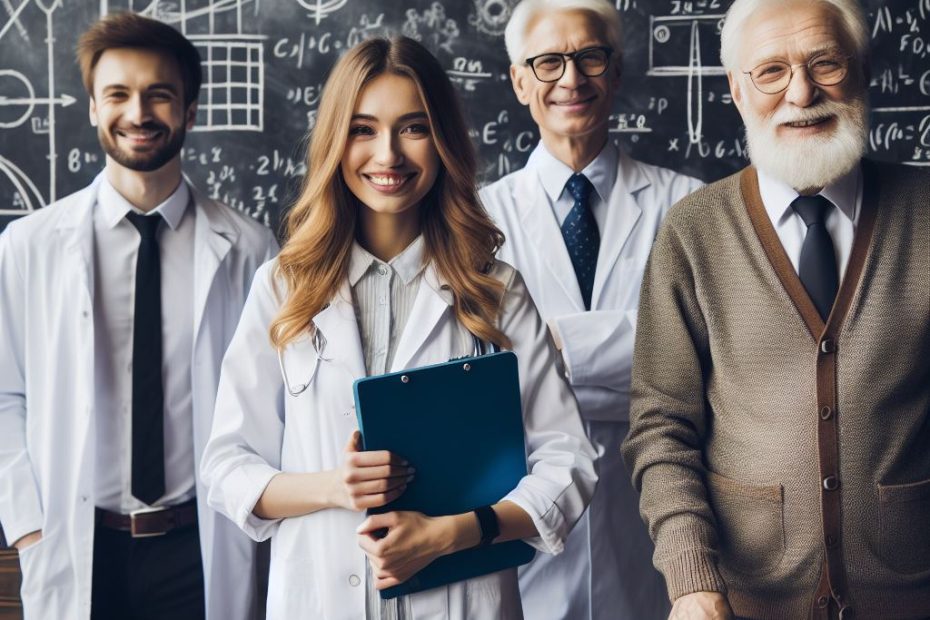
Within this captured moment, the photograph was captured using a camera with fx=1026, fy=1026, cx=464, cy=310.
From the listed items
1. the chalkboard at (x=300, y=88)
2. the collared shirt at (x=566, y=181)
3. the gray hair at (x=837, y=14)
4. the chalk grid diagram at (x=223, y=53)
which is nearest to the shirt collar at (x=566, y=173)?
the collared shirt at (x=566, y=181)

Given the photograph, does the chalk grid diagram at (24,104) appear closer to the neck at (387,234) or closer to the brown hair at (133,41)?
the brown hair at (133,41)

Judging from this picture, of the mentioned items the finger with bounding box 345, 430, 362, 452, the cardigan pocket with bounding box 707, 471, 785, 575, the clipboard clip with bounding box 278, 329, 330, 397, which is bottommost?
the cardigan pocket with bounding box 707, 471, 785, 575

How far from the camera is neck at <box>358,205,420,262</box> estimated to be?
1.93m

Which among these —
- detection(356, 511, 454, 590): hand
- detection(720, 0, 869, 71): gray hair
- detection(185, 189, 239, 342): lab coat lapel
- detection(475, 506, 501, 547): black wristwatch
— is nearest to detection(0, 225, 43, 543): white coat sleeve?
detection(185, 189, 239, 342): lab coat lapel

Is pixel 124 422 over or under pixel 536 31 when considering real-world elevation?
under

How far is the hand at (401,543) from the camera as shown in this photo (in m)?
1.64

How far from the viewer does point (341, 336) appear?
1.80 metres

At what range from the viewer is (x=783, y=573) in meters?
1.83

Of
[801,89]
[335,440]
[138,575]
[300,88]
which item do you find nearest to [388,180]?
[335,440]

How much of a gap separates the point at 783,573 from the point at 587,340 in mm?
733

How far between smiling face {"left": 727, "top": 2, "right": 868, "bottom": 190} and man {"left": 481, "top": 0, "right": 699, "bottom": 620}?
62 cm

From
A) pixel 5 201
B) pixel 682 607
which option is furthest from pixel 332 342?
pixel 5 201

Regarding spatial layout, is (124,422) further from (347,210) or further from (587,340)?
(587,340)

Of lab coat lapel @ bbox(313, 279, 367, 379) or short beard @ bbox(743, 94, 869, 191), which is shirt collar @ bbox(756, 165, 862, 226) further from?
lab coat lapel @ bbox(313, 279, 367, 379)
